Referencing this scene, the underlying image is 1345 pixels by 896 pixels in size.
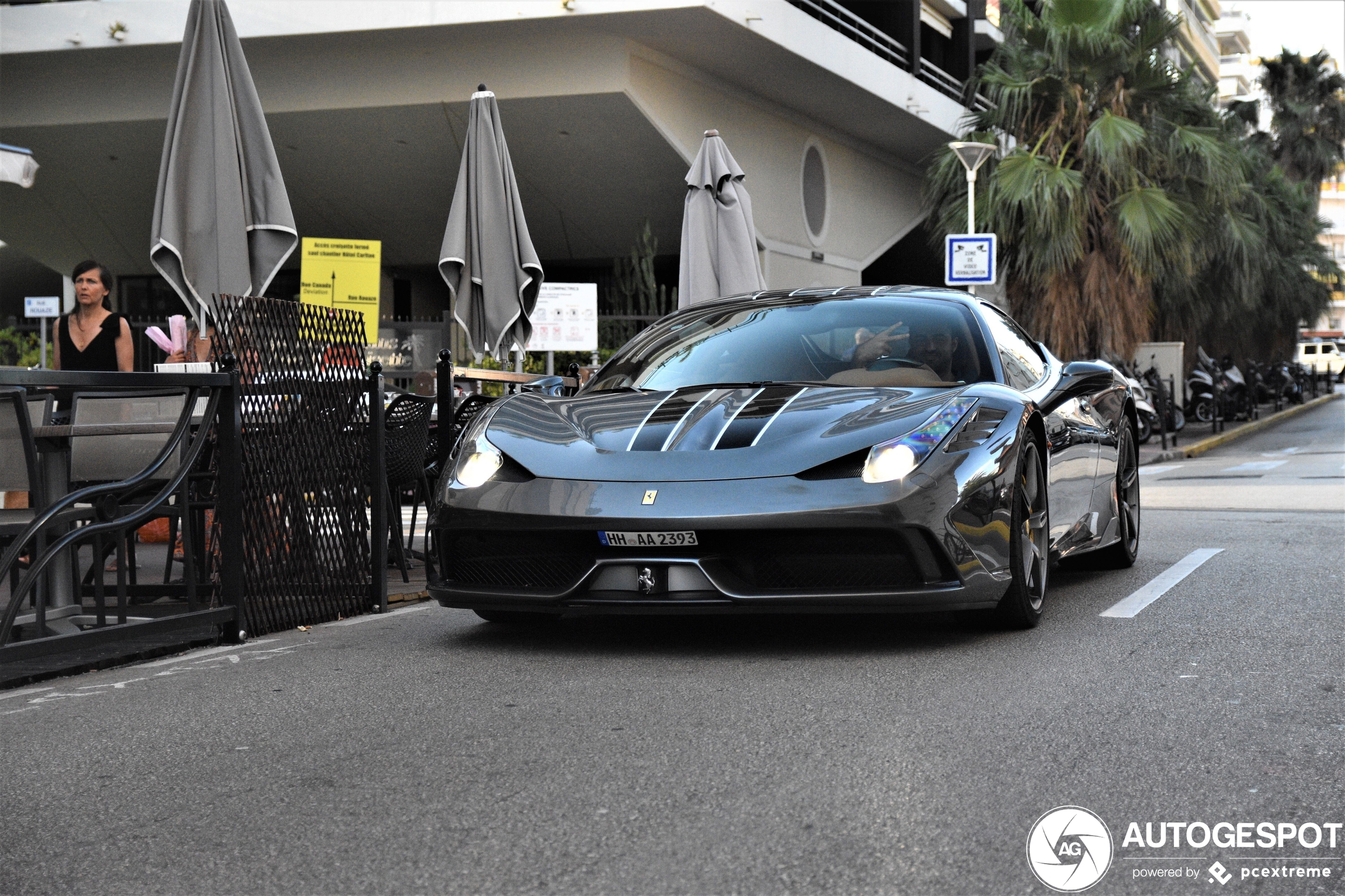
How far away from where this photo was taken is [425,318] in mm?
31875

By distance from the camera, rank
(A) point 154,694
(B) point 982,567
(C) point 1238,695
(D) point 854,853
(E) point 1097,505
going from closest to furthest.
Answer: (D) point 854,853 < (C) point 1238,695 < (A) point 154,694 < (B) point 982,567 < (E) point 1097,505

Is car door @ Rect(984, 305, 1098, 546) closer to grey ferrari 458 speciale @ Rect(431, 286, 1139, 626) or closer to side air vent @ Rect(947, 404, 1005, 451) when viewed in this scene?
grey ferrari 458 speciale @ Rect(431, 286, 1139, 626)

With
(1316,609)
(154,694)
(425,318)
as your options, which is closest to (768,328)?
(1316,609)

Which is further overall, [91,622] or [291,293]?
[291,293]

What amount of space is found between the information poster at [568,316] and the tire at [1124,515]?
958 cm

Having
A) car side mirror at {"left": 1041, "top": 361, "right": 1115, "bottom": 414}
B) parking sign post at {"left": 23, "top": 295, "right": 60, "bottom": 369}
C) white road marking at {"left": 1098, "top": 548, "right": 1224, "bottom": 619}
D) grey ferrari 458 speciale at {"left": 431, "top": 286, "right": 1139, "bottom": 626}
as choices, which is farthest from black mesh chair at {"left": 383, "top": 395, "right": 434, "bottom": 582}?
parking sign post at {"left": 23, "top": 295, "right": 60, "bottom": 369}

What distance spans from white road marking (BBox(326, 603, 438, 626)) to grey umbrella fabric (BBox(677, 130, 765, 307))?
7628 millimetres

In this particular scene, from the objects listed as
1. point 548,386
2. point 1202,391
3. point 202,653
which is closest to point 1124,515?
point 548,386

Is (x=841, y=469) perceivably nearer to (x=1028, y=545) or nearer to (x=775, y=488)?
(x=775, y=488)

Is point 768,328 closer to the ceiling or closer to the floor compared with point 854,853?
closer to the ceiling

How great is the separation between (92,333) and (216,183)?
3.64ft

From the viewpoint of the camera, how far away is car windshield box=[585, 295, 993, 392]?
19.2 ft

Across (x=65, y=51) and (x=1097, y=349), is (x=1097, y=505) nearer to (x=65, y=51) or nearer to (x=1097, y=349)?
(x=1097, y=349)

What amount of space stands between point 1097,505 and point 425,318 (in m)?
26.2
